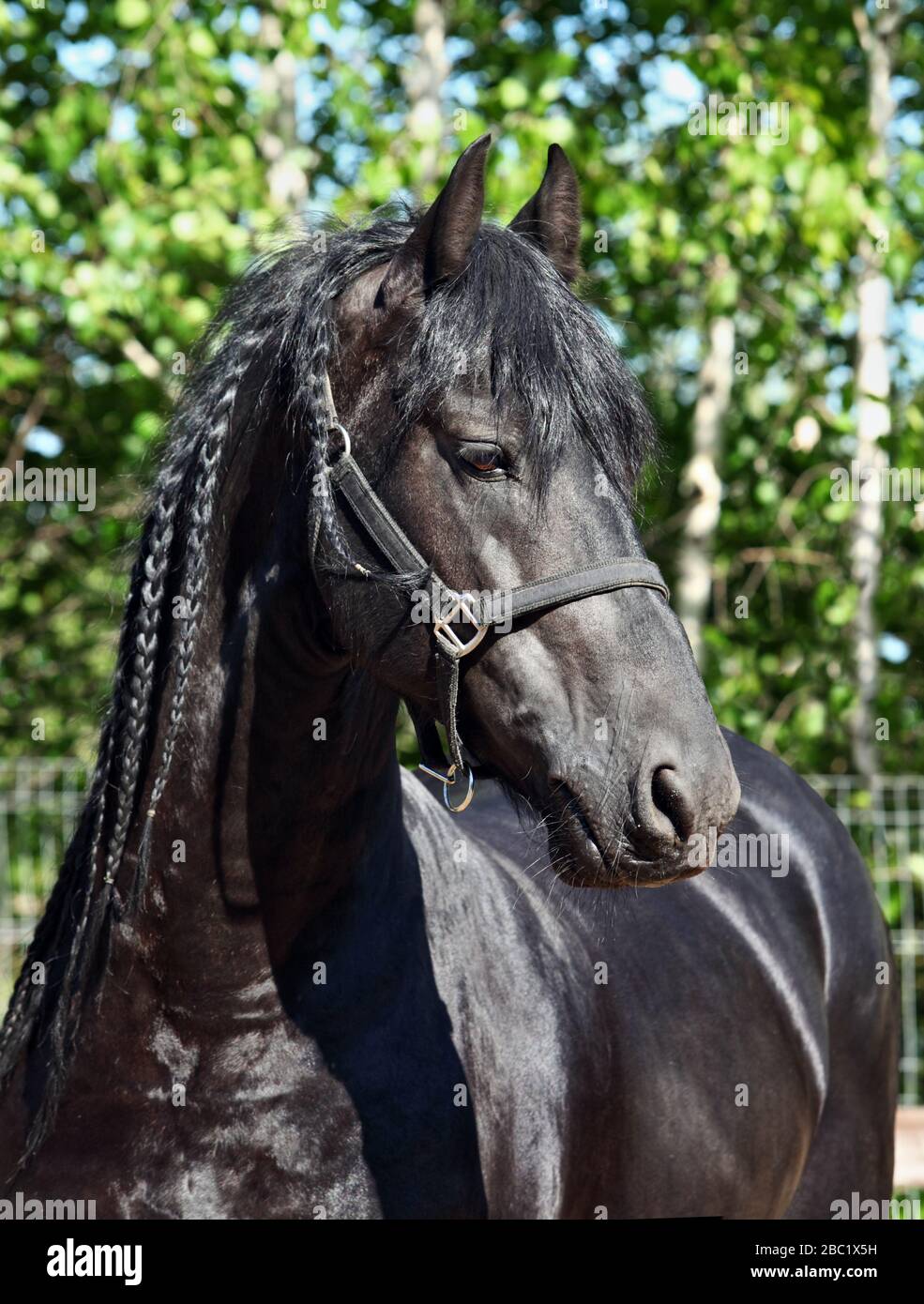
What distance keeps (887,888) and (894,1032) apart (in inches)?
124

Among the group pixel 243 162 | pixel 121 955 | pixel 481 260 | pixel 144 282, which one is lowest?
pixel 121 955

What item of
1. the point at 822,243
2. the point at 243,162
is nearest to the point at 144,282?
the point at 243,162

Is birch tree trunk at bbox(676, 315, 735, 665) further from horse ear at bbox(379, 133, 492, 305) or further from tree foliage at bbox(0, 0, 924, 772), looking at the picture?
horse ear at bbox(379, 133, 492, 305)

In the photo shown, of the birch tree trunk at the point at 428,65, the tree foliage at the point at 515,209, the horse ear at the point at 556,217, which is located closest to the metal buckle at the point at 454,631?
the horse ear at the point at 556,217

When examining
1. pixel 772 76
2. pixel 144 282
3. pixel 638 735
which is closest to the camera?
pixel 638 735

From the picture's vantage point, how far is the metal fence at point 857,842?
7156mm

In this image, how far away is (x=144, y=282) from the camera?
262 inches

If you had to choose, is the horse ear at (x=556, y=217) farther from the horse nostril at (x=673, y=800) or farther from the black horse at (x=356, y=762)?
the horse nostril at (x=673, y=800)

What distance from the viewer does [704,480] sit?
7648mm

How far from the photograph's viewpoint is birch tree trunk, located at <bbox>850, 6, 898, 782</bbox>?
23.6 feet

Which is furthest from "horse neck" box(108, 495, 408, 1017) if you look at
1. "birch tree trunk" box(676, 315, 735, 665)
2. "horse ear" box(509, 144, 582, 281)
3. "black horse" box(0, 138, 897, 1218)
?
"birch tree trunk" box(676, 315, 735, 665)

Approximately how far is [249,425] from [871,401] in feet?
17.6
